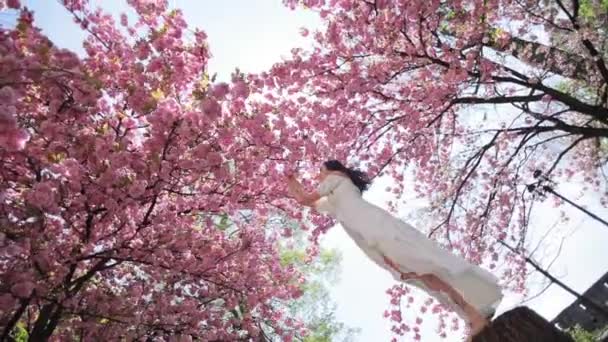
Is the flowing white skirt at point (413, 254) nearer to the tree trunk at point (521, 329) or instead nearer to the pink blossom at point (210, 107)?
the tree trunk at point (521, 329)

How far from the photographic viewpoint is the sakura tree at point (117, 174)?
3.73 meters

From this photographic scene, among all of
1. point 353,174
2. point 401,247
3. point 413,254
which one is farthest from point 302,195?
point 413,254

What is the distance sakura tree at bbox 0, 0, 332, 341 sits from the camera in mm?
3734

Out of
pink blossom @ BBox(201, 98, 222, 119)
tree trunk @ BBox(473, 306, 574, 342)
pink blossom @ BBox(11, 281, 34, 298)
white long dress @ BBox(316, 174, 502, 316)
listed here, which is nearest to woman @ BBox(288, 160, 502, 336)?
white long dress @ BBox(316, 174, 502, 316)

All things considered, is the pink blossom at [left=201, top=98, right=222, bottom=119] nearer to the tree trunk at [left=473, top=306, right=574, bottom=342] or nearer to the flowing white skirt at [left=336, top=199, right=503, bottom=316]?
the flowing white skirt at [left=336, top=199, right=503, bottom=316]

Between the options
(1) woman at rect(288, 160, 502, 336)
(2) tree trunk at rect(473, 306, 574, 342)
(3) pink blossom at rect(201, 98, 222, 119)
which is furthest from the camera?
(3) pink blossom at rect(201, 98, 222, 119)

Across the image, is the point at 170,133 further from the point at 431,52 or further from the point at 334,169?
the point at 431,52

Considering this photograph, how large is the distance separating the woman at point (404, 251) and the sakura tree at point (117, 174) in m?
1.37

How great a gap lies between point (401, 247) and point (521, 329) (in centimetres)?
106

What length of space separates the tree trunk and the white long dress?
Answer: 1.14 ft

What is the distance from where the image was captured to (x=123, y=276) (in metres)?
7.16

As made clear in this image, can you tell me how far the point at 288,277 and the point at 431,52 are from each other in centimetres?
469

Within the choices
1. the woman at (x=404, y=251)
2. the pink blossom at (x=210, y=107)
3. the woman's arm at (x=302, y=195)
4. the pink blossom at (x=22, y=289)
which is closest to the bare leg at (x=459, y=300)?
the woman at (x=404, y=251)

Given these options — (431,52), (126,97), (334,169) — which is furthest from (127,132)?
(431,52)
